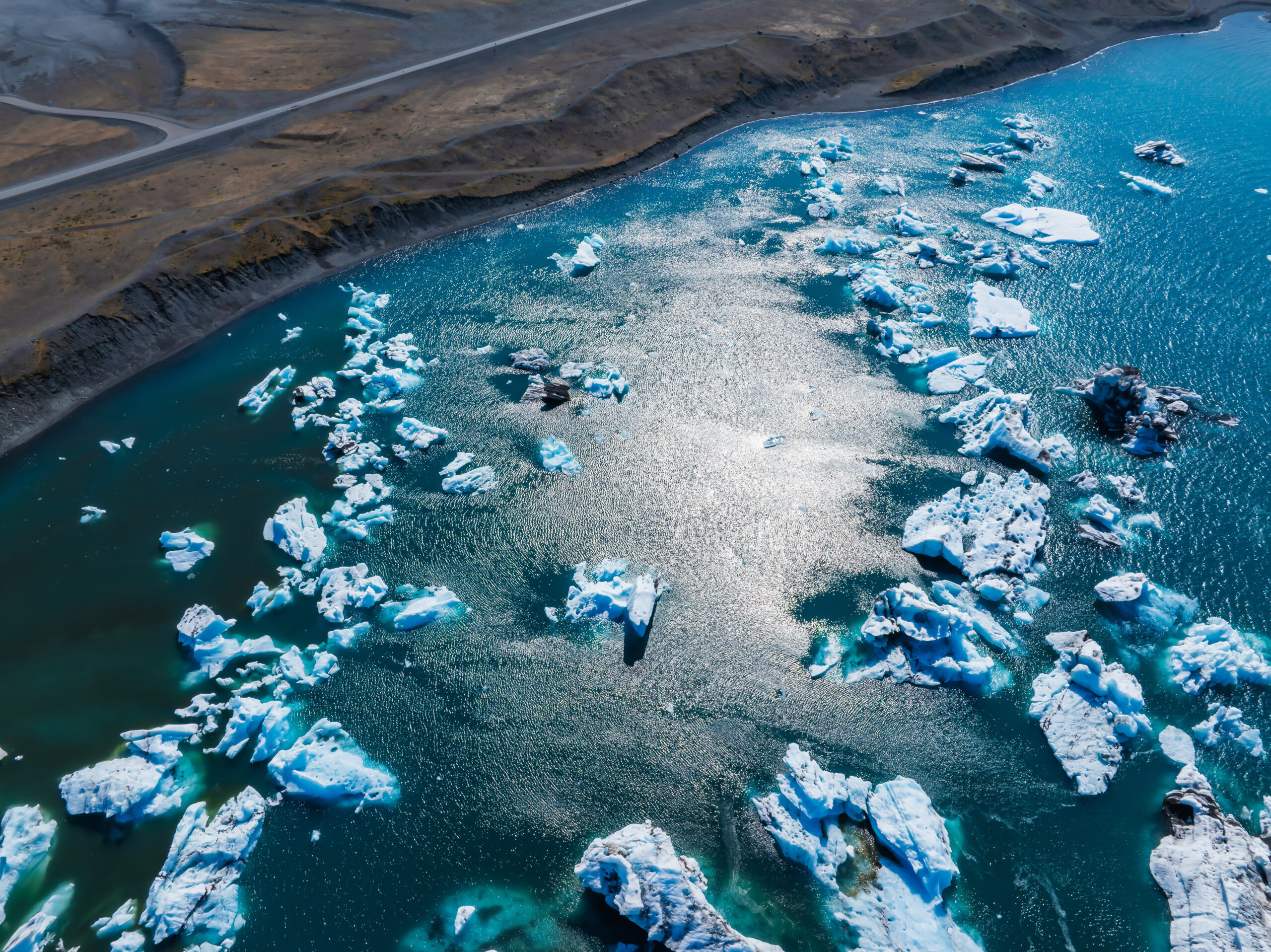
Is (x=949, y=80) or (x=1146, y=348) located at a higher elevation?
(x=949, y=80)

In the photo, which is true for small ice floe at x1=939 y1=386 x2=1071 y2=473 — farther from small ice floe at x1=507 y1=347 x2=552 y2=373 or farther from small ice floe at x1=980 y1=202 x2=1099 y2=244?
small ice floe at x1=507 y1=347 x2=552 y2=373

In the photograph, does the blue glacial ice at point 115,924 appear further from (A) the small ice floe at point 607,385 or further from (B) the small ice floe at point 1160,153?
(B) the small ice floe at point 1160,153

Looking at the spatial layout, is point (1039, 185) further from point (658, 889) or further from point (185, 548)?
point (185, 548)

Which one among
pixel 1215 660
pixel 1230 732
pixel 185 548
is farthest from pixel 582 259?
pixel 1230 732

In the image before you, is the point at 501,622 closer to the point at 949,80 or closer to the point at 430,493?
the point at 430,493

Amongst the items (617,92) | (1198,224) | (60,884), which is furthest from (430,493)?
(1198,224)

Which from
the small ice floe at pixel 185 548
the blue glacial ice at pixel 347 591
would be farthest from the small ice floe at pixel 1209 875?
the small ice floe at pixel 185 548
